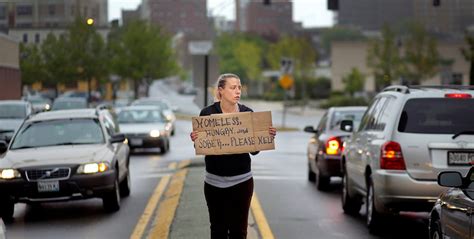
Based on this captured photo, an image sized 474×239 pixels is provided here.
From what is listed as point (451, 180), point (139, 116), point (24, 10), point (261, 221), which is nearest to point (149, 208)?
point (261, 221)

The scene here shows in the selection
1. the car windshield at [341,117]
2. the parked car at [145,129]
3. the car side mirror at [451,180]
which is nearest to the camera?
the car side mirror at [451,180]

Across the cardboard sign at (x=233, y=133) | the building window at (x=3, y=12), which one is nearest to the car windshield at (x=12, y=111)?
the building window at (x=3, y=12)

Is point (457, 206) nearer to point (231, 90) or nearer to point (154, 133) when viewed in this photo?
point (231, 90)

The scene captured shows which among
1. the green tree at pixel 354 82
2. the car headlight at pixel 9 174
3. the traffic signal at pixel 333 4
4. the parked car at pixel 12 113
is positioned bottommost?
the green tree at pixel 354 82

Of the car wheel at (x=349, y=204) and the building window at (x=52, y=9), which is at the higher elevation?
the building window at (x=52, y=9)

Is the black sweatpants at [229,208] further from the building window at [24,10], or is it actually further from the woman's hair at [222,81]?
the building window at [24,10]

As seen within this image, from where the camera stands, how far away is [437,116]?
1245 cm

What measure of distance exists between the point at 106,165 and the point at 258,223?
2702 millimetres

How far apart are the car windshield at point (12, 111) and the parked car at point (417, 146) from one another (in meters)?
20.9

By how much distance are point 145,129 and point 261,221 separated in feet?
57.6

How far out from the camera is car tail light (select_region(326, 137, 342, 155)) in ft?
62.3

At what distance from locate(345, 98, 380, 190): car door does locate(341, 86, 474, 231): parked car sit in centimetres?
82

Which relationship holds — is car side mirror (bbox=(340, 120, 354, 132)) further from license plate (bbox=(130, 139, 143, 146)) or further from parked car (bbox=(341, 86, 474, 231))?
license plate (bbox=(130, 139, 143, 146))

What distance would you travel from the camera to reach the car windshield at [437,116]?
12273mm
